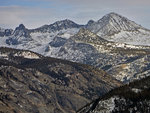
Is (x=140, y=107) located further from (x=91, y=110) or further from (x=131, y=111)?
(x=91, y=110)

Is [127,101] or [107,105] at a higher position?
[127,101]

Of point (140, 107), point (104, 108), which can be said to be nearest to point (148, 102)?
point (140, 107)

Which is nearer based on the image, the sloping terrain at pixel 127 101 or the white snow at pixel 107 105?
the sloping terrain at pixel 127 101

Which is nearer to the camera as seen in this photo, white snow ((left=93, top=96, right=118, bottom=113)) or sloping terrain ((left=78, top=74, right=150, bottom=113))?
sloping terrain ((left=78, top=74, right=150, bottom=113))

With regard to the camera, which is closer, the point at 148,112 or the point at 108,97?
the point at 148,112

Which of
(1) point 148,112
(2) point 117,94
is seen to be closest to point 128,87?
(2) point 117,94

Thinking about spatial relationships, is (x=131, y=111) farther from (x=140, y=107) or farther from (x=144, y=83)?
(x=144, y=83)

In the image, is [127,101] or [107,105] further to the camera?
[107,105]
